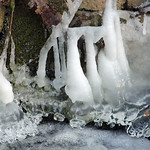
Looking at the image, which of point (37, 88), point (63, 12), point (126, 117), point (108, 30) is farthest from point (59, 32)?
point (126, 117)

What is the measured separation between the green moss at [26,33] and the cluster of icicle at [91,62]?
0.42 ft

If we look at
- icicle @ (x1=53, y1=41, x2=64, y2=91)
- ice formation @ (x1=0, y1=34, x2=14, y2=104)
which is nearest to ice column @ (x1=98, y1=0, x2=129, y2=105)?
icicle @ (x1=53, y1=41, x2=64, y2=91)

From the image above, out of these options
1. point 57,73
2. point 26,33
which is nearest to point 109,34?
point 57,73

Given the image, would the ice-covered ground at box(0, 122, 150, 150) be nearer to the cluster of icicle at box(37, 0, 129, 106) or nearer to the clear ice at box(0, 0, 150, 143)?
the clear ice at box(0, 0, 150, 143)

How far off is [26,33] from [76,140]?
895 mm

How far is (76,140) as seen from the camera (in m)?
2.20

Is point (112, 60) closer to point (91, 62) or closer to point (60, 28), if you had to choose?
point (91, 62)

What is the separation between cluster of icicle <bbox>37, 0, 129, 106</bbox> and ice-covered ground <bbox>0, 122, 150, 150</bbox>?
302 millimetres

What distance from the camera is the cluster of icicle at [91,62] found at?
1.94 m

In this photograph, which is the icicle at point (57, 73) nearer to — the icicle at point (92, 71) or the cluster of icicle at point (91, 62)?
the cluster of icicle at point (91, 62)

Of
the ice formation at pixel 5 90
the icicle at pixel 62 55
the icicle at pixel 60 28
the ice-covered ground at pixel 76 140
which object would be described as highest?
the icicle at pixel 60 28

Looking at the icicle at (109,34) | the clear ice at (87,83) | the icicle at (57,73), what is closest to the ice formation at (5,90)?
the clear ice at (87,83)

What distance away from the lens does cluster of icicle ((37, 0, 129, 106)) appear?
1941 millimetres

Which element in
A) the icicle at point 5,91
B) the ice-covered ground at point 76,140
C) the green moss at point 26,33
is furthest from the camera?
the ice-covered ground at point 76,140
